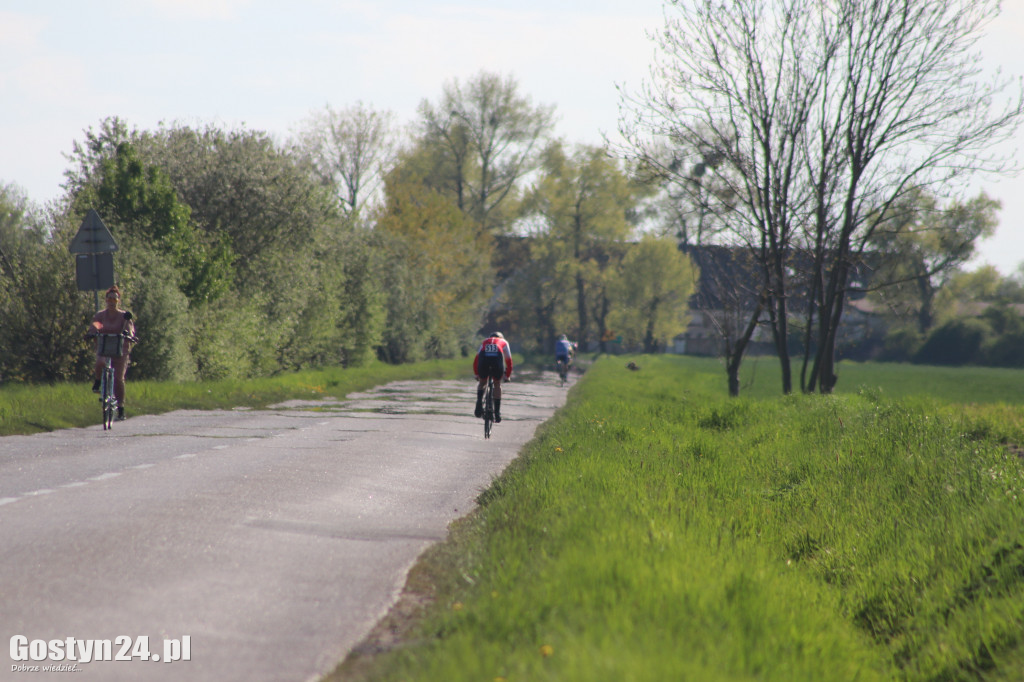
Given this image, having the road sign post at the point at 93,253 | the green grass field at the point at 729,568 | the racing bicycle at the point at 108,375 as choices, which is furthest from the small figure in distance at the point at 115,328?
the green grass field at the point at 729,568

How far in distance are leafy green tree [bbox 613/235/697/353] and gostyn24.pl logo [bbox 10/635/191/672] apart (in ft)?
255

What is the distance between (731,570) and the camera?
5.32 metres

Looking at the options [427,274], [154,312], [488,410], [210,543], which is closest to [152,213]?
[154,312]

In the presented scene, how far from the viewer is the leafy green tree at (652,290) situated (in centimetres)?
8112

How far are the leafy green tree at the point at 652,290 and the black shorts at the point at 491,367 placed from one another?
6627 centimetres

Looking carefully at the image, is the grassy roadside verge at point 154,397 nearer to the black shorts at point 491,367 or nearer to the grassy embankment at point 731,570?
the black shorts at point 491,367

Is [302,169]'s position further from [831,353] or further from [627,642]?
[627,642]

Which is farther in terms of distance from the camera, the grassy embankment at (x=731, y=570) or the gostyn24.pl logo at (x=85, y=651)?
the gostyn24.pl logo at (x=85, y=651)

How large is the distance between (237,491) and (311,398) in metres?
15.4

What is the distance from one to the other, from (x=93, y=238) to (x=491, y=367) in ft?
→ 24.0

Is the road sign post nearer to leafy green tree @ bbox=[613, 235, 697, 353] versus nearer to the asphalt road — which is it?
the asphalt road

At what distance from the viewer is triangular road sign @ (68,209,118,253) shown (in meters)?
16.6

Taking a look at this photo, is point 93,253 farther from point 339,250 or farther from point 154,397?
point 339,250

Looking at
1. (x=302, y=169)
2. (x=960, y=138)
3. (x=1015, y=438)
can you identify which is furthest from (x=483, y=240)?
(x=1015, y=438)
